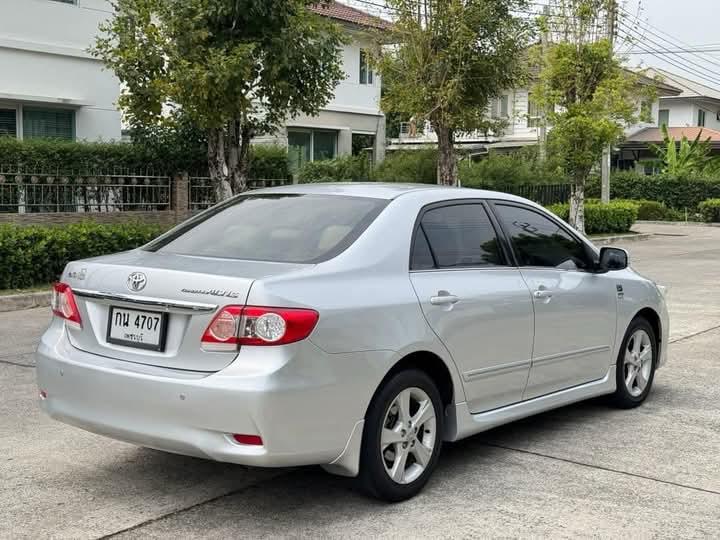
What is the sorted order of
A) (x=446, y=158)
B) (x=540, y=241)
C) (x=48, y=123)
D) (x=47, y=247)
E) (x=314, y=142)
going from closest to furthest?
(x=540, y=241) < (x=47, y=247) < (x=48, y=123) < (x=446, y=158) < (x=314, y=142)

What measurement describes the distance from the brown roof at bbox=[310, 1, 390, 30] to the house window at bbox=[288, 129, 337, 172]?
3.37 m

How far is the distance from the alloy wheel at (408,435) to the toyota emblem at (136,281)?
1.32m

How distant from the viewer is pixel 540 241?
6.08 metres

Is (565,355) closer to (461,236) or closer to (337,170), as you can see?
(461,236)

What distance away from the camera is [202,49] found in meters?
14.3

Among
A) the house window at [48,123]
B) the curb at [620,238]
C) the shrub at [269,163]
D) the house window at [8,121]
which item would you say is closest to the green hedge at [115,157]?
the shrub at [269,163]

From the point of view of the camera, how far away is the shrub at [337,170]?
2250cm

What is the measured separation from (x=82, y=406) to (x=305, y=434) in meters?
1.16

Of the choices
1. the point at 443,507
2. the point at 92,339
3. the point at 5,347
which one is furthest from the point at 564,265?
the point at 5,347

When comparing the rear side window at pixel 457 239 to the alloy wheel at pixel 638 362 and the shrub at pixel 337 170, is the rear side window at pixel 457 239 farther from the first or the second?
the shrub at pixel 337 170

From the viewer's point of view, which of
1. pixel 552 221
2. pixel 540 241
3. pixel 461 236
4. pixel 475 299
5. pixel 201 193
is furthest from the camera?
pixel 201 193

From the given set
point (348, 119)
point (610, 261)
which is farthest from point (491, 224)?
point (348, 119)

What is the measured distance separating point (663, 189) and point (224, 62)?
28780mm

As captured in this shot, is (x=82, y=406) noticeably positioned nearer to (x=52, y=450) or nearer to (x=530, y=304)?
(x=52, y=450)
